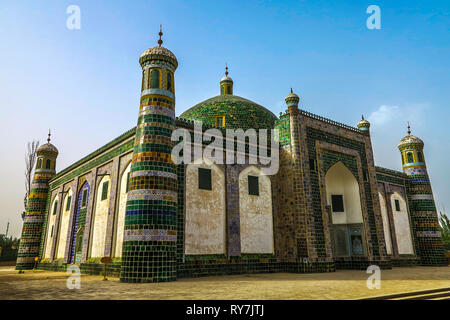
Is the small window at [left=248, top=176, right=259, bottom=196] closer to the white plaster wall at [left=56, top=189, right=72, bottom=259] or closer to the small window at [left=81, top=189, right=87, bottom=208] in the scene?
the small window at [left=81, top=189, right=87, bottom=208]

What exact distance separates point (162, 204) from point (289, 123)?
8.01 meters

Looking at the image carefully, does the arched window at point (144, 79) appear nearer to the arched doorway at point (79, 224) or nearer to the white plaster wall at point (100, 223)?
the white plaster wall at point (100, 223)

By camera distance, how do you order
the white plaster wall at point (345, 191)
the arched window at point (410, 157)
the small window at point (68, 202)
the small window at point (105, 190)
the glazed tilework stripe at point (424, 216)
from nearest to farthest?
the small window at point (105, 190), the white plaster wall at point (345, 191), the small window at point (68, 202), the glazed tilework stripe at point (424, 216), the arched window at point (410, 157)

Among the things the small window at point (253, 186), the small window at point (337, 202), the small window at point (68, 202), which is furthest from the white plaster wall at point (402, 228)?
the small window at point (68, 202)

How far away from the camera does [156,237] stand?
996cm

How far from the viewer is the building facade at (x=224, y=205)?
10593 mm

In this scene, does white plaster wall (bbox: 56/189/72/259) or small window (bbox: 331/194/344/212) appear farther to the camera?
white plaster wall (bbox: 56/189/72/259)

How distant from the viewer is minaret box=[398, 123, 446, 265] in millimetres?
20531

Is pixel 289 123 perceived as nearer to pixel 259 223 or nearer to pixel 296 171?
pixel 296 171

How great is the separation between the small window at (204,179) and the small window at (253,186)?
2155 mm

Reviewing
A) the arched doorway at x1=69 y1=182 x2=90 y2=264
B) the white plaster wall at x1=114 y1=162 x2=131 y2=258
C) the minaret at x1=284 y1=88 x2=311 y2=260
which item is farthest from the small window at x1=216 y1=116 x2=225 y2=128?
the arched doorway at x1=69 y1=182 x2=90 y2=264

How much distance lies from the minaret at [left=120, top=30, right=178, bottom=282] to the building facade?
0.03m
